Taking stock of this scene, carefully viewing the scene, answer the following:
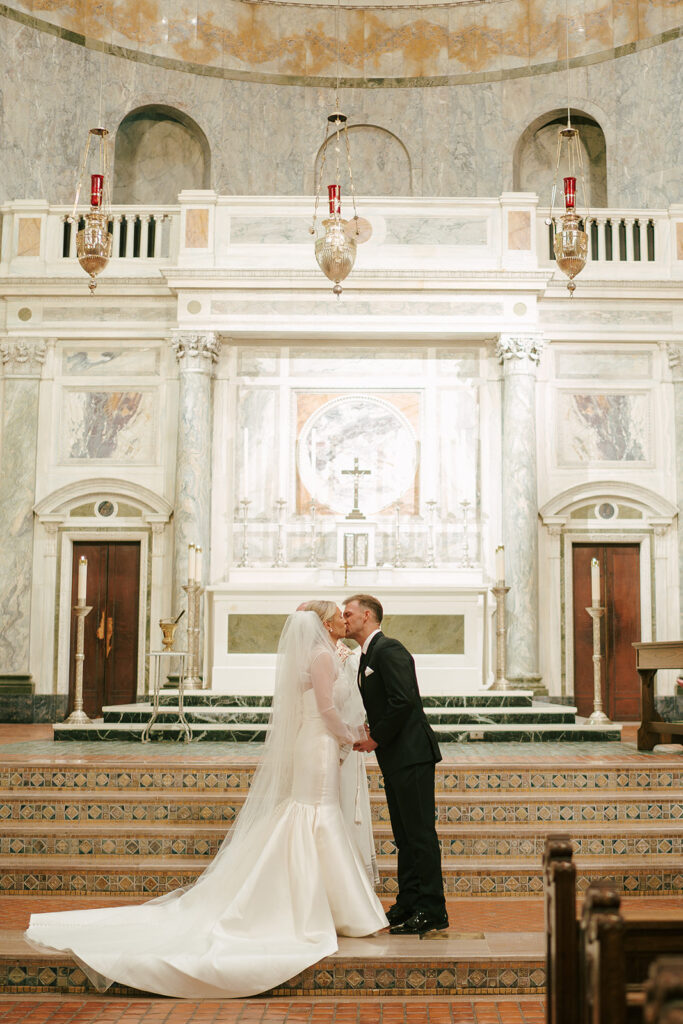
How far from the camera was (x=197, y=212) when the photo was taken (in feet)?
47.4

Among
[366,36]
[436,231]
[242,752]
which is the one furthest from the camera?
[366,36]

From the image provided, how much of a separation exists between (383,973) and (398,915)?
1.70 feet

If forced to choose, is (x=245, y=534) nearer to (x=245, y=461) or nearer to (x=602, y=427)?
(x=245, y=461)

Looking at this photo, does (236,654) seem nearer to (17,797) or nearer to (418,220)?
(17,797)

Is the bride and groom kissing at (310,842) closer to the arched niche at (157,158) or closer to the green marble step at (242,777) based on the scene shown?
the green marble step at (242,777)

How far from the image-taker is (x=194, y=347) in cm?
1429

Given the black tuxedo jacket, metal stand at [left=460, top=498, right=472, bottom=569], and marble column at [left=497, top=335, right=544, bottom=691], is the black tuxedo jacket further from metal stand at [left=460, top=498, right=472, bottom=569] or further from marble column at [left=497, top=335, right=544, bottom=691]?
metal stand at [left=460, top=498, right=472, bottom=569]

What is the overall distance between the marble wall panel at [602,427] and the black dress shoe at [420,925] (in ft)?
32.3

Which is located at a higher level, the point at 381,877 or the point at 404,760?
the point at 404,760

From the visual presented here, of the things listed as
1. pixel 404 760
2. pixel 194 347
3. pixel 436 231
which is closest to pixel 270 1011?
pixel 404 760

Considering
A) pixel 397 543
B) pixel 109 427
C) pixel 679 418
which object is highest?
pixel 679 418

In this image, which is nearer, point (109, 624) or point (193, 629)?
point (193, 629)

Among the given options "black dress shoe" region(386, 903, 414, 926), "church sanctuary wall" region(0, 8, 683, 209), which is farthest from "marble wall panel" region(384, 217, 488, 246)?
"black dress shoe" region(386, 903, 414, 926)

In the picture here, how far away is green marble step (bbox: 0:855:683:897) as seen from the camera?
665 centimetres
